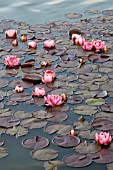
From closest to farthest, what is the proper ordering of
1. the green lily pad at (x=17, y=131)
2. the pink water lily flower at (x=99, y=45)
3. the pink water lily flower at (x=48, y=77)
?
the green lily pad at (x=17, y=131) → the pink water lily flower at (x=48, y=77) → the pink water lily flower at (x=99, y=45)

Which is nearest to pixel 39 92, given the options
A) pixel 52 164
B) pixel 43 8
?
pixel 52 164

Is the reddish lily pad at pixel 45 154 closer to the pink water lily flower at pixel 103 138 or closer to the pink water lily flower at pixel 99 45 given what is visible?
the pink water lily flower at pixel 103 138

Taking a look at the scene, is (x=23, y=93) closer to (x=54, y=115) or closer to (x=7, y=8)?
(x=54, y=115)

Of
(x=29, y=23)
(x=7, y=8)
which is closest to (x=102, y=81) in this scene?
(x=29, y=23)

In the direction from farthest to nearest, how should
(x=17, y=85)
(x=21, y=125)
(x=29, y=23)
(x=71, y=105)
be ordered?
(x=29, y=23) < (x=17, y=85) < (x=71, y=105) < (x=21, y=125)

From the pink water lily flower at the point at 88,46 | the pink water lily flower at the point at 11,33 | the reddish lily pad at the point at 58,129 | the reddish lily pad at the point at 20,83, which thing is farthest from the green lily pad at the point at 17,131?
the pink water lily flower at the point at 11,33

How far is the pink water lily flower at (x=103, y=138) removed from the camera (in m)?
2.62

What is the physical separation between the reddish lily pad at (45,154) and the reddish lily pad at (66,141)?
93 millimetres

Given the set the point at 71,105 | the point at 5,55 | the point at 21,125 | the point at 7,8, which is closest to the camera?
the point at 21,125

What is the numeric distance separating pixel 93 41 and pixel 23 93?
1251 millimetres

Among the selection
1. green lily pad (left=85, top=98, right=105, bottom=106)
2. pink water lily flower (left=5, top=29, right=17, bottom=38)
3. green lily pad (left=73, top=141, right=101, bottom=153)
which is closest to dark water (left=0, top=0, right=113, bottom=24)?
pink water lily flower (left=5, top=29, right=17, bottom=38)

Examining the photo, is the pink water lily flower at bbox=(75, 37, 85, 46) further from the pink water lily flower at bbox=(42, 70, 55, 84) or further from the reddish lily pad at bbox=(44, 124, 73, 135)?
the reddish lily pad at bbox=(44, 124, 73, 135)

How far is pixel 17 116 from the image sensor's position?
301cm

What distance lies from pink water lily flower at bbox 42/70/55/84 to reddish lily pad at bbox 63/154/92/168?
1.07 metres
